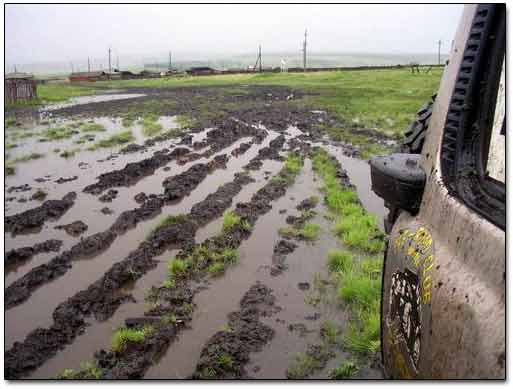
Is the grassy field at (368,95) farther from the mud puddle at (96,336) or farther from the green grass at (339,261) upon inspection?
the mud puddle at (96,336)

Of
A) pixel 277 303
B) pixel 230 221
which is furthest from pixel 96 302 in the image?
pixel 230 221

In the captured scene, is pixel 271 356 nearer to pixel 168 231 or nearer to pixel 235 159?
pixel 168 231

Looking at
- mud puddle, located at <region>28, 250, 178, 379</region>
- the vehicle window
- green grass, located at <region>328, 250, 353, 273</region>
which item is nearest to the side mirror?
the vehicle window

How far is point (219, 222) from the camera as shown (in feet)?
23.7

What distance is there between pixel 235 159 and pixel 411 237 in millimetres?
10214

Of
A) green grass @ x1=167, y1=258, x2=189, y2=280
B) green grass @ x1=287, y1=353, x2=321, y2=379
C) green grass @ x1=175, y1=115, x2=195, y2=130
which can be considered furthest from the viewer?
green grass @ x1=175, y1=115, x2=195, y2=130

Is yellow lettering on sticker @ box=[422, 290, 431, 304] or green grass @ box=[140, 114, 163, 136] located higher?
green grass @ box=[140, 114, 163, 136]

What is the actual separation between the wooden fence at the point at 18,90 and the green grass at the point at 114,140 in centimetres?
1604

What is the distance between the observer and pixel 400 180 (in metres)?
1.97

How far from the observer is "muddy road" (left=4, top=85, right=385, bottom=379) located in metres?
3.94

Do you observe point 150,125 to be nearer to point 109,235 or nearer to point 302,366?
point 109,235

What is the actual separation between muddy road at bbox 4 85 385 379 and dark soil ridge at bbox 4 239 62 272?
2 centimetres

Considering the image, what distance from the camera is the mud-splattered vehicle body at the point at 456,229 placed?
1.33 m

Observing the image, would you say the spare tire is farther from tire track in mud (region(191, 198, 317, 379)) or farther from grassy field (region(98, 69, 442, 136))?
grassy field (region(98, 69, 442, 136))
